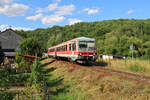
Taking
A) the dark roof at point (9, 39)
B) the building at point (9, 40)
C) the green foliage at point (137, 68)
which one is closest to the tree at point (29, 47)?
the green foliage at point (137, 68)

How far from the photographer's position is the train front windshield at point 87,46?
18.1 metres

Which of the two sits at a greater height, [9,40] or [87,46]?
[9,40]

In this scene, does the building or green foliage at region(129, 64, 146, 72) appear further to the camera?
the building

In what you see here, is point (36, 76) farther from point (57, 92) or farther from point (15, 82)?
A: point (15, 82)

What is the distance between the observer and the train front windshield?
18091 mm

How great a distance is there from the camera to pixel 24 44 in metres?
24.0

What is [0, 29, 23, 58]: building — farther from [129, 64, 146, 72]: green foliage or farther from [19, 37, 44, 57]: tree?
[129, 64, 146, 72]: green foliage

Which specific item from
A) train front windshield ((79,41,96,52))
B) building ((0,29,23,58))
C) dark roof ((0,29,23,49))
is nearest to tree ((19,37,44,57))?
train front windshield ((79,41,96,52))

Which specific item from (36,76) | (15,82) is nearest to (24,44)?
(15,82)

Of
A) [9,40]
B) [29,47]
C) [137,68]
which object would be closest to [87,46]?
[137,68]

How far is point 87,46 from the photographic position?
1847 centimetres

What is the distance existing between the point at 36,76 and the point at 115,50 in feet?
121

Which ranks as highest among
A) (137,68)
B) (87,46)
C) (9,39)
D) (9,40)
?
(9,39)

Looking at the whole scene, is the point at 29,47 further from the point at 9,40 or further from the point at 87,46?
the point at 9,40
